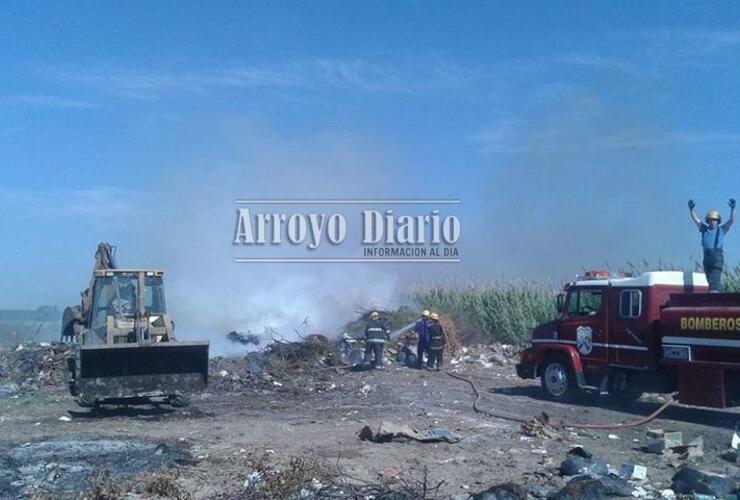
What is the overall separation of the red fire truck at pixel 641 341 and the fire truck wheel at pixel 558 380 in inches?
0.8

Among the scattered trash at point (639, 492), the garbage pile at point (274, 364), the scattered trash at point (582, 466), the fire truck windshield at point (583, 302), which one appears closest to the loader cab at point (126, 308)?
the garbage pile at point (274, 364)

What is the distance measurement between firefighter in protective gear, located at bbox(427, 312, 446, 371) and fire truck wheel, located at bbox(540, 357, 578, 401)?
6.03 meters

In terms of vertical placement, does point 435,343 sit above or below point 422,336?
below

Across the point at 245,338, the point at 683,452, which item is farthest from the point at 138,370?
the point at 245,338

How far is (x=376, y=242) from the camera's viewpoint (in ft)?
104

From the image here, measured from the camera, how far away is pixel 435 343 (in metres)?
24.0

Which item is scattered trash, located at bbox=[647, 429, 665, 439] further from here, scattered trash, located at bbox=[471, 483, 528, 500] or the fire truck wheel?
scattered trash, located at bbox=[471, 483, 528, 500]

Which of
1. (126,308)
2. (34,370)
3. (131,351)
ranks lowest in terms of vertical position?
(34,370)

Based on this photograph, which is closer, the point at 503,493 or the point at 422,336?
the point at 503,493

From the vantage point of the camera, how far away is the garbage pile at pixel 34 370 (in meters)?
21.2

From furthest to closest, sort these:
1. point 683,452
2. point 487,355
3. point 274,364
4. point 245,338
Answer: point 245,338, point 487,355, point 274,364, point 683,452

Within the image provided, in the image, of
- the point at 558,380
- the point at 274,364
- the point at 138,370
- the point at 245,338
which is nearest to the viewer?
the point at 138,370

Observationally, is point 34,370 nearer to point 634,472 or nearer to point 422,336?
point 422,336

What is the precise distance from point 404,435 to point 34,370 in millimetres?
13614
